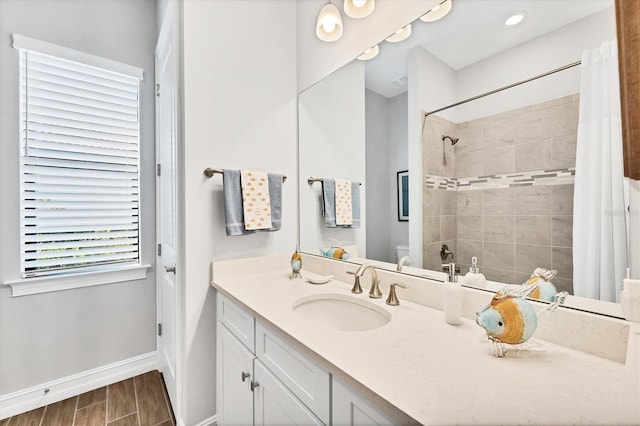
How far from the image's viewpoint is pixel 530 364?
66 centimetres

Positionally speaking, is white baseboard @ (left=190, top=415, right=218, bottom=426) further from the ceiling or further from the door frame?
the ceiling

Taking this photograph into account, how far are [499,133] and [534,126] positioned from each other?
98 mm

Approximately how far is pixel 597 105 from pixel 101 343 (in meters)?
2.83

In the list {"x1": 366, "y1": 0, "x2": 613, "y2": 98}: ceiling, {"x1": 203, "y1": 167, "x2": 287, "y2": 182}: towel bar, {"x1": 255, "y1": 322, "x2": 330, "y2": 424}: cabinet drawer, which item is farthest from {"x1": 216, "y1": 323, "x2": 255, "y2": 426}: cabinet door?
{"x1": 366, "y1": 0, "x2": 613, "y2": 98}: ceiling

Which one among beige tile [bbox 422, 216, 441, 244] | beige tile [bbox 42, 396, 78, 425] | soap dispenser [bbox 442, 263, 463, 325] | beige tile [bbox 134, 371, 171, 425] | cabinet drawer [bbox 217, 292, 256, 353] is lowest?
beige tile [bbox 134, 371, 171, 425]

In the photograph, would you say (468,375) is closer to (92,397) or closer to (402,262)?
(402,262)

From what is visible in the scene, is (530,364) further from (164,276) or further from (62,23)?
(62,23)

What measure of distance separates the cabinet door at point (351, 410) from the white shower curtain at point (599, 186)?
701 millimetres

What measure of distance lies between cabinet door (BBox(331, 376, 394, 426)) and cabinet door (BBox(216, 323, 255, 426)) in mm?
516

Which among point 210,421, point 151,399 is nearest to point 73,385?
point 151,399

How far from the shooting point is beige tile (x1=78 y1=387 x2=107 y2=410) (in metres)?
1.74

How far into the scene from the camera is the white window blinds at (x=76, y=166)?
170cm

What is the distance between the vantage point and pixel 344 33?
60.7 inches

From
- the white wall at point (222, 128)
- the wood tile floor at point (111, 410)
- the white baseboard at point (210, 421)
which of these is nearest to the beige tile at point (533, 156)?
the white wall at point (222, 128)
